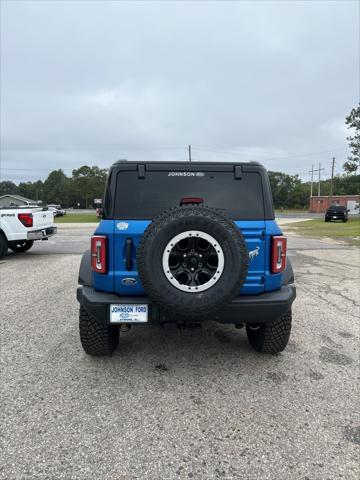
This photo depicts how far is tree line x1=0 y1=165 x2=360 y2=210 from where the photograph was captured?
106062 mm

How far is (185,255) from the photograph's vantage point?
266 cm

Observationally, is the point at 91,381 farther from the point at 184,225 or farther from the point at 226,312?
the point at 184,225

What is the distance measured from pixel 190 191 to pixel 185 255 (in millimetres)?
704

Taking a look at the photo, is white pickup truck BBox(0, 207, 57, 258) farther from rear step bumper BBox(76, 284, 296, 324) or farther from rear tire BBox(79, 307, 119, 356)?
rear step bumper BBox(76, 284, 296, 324)

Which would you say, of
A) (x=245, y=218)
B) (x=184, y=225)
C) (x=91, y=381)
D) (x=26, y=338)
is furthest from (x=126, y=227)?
(x=26, y=338)

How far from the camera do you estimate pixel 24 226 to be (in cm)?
908

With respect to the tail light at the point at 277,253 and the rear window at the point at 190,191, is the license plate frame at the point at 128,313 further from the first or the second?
the tail light at the point at 277,253

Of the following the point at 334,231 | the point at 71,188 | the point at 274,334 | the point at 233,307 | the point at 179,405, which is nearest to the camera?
the point at 179,405

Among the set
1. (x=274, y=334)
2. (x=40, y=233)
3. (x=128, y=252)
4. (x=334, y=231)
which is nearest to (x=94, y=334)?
(x=128, y=252)

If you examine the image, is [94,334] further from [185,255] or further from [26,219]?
[26,219]

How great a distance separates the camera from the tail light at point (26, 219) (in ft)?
29.4

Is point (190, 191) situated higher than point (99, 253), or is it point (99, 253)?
point (190, 191)

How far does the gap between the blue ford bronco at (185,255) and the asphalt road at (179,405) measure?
1.34ft

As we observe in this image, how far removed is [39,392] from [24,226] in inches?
282
